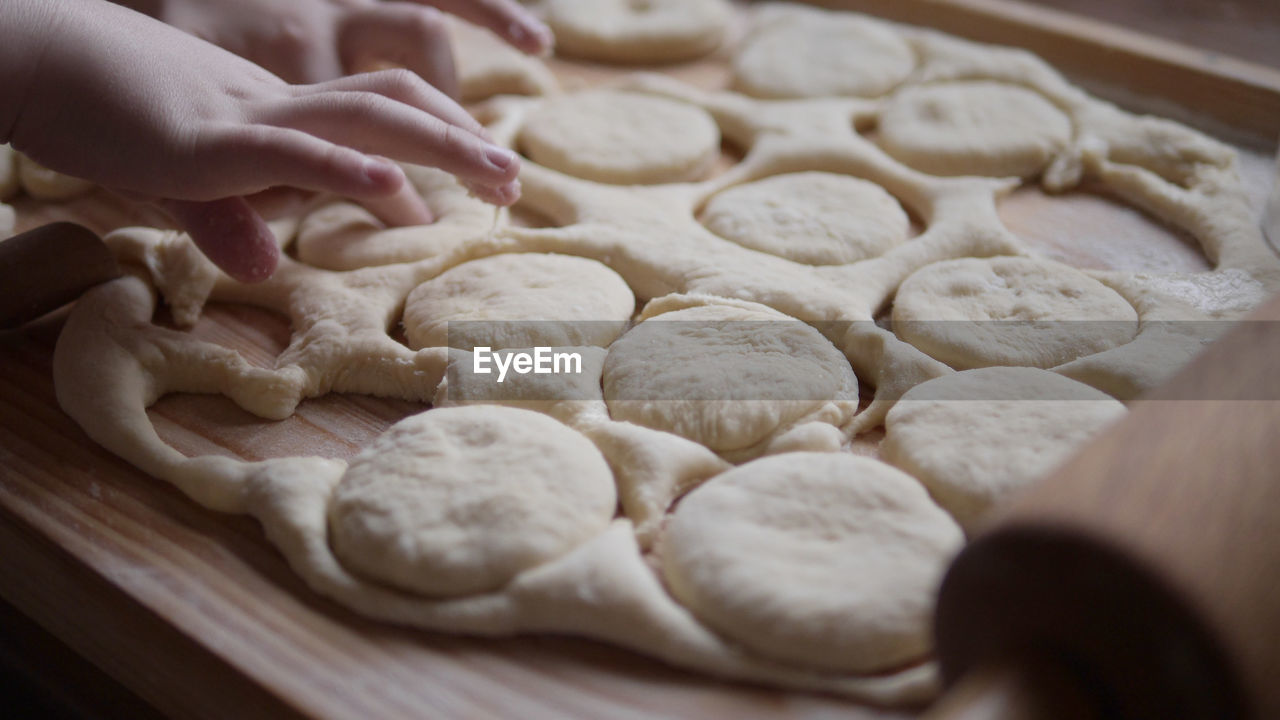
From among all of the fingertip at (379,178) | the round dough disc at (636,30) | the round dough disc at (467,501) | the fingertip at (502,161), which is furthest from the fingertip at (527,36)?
the round dough disc at (467,501)

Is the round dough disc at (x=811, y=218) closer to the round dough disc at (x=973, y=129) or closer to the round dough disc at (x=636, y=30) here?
the round dough disc at (x=973, y=129)

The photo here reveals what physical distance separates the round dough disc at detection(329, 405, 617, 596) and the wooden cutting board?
0.18ft

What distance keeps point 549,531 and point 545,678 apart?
119 mm

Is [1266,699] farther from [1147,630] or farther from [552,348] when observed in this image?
[552,348]

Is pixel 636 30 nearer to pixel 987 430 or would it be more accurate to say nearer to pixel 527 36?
pixel 527 36

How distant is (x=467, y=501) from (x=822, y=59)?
1.14 meters

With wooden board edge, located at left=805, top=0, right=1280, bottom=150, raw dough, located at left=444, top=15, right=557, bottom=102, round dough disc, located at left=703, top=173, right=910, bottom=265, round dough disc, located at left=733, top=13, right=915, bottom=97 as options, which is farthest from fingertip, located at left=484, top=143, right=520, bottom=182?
wooden board edge, located at left=805, top=0, right=1280, bottom=150

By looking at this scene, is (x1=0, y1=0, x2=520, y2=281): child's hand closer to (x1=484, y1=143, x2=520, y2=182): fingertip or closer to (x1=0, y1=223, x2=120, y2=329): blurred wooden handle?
(x1=484, y1=143, x2=520, y2=182): fingertip

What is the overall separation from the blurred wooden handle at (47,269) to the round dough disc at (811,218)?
0.75m

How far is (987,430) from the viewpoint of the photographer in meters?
0.91

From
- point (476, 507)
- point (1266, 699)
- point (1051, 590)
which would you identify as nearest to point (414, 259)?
point (476, 507)

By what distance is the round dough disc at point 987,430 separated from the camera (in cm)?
86

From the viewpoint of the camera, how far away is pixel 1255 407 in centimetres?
65

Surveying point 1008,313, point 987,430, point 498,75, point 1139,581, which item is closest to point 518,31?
point 498,75
